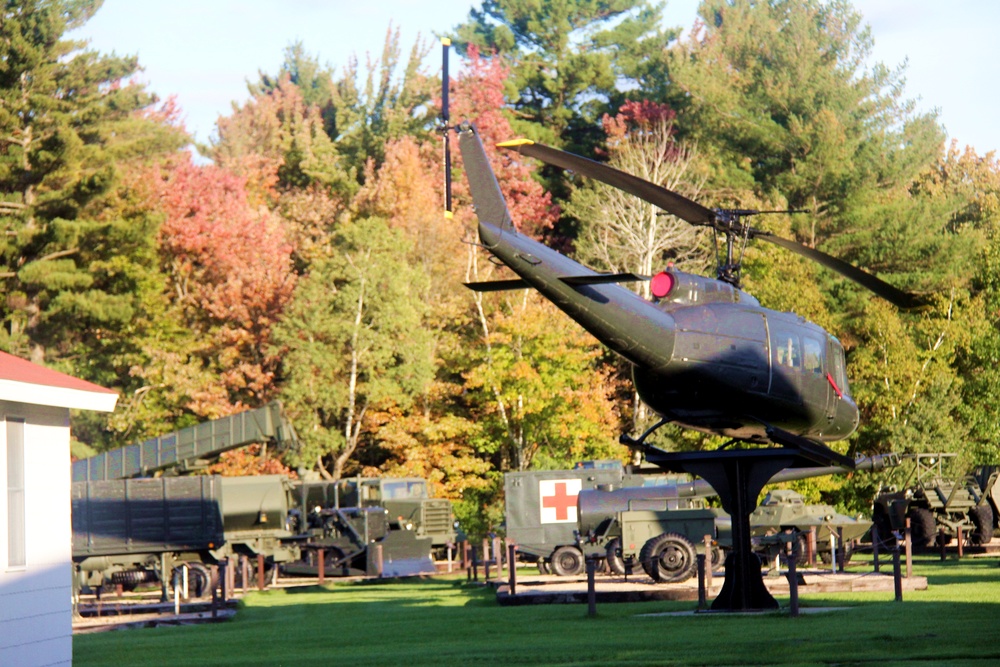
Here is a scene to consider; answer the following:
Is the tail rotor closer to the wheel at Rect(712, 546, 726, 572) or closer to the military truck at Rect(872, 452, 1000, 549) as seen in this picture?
the wheel at Rect(712, 546, 726, 572)

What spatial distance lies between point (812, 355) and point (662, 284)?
2265 mm

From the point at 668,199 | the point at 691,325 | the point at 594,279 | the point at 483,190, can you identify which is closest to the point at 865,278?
the point at 691,325

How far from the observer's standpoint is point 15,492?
12.9 meters

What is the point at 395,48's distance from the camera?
225 feet

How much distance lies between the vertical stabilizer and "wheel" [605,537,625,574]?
35.2 ft

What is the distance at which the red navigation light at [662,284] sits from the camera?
18141mm

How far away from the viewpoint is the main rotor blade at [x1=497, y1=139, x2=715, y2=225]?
16.2 meters

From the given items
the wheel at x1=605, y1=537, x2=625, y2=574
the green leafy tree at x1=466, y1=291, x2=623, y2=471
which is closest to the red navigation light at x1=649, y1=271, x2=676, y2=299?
the wheel at x1=605, y1=537, x2=625, y2=574

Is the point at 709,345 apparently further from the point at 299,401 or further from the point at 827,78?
the point at 827,78

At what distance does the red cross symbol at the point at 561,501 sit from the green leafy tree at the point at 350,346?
51.4ft

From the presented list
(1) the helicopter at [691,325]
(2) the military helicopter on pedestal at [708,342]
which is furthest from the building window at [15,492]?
(2) the military helicopter on pedestal at [708,342]

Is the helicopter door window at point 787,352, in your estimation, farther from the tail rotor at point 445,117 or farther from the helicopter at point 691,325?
the tail rotor at point 445,117

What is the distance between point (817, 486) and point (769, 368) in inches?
926

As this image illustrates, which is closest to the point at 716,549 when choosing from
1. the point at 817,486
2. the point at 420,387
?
the point at 817,486
